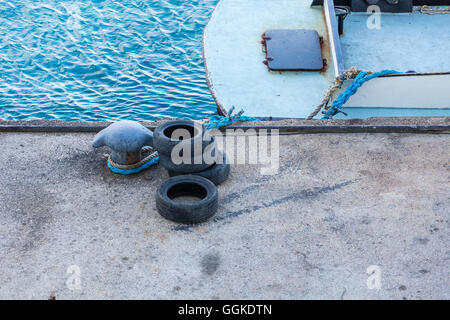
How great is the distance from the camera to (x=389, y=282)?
3703 millimetres

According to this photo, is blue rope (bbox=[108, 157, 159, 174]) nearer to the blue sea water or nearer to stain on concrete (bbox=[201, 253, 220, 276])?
stain on concrete (bbox=[201, 253, 220, 276])

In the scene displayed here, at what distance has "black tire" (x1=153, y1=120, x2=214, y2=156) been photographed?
435 centimetres

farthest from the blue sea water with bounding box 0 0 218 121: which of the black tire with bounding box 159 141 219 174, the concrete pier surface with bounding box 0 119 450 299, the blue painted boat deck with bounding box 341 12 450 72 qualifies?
the black tire with bounding box 159 141 219 174

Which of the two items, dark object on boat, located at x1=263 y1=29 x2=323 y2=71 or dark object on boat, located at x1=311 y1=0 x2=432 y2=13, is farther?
dark object on boat, located at x1=311 y1=0 x2=432 y2=13

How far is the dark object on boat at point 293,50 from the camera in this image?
7516 mm

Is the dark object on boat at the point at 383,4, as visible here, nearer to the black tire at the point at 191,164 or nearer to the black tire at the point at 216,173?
the black tire at the point at 216,173

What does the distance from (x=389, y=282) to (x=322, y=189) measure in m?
1.13

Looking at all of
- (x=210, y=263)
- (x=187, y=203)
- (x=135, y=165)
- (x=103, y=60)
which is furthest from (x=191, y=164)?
(x=103, y=60)

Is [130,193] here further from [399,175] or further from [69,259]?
[399,175]

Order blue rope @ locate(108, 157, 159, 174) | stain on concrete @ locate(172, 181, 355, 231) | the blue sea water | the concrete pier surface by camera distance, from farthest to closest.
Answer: the blue sea water, blue rope @ locate(108, 157, 159, 174), stain on concrete @ locate(172, 181, 355, 231), the concrete pier surface

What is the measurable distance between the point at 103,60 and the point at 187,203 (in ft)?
23.6

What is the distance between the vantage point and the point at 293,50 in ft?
25.5

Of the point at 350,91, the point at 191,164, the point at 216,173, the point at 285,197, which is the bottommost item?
the point at 350,91

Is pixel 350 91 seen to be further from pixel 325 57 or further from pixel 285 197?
pixel 285 197
